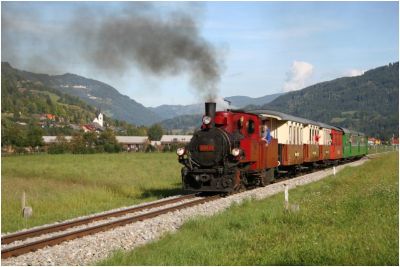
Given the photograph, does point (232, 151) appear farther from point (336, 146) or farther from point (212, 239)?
point (336, 146)

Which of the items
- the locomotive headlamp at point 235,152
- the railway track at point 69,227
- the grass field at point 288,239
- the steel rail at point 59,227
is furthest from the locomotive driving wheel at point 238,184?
the grass field at point 288,239

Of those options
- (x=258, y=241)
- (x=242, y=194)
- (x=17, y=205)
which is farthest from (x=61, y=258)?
(x=242, y=194)

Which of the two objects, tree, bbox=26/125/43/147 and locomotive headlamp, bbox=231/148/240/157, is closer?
locomotive headlamp, bbox=231/148/240/157

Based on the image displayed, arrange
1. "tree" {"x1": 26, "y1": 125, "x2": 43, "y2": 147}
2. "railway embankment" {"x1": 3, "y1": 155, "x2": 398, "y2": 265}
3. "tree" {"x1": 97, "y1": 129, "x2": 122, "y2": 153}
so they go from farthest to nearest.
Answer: "tree" {"x1": 26, "y1": 125, "x2": 43, "y2": 147} → "tree" {"x1": 97, "y1": 129, "x2": 122, "y2": 153} → "railway embankment" {"x1": 3, "y1": 155, "x2": 398, "y2": 265}

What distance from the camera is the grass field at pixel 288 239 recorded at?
28.8 ft

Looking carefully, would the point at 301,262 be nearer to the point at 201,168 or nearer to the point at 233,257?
the point at 233,257

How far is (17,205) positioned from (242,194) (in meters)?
8.52

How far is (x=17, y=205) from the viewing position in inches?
712

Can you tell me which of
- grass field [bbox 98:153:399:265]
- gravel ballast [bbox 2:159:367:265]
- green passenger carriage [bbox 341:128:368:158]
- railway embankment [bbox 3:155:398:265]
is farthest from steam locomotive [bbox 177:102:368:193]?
green passenger carriage [bbox 341:128:368:158]

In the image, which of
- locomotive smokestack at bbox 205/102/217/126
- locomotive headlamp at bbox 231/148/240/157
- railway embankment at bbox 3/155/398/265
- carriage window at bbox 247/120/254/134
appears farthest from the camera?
carriage window at bbox 247/120/254/134

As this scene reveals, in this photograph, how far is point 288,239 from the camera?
1018 cm

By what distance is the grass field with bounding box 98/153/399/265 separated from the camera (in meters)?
8.77

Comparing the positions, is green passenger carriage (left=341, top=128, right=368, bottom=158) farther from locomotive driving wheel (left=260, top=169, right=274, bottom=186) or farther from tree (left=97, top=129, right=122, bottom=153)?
tree (left=97, top=129, right=122, bottom=153)

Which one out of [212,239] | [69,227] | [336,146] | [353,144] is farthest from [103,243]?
[353,144]
